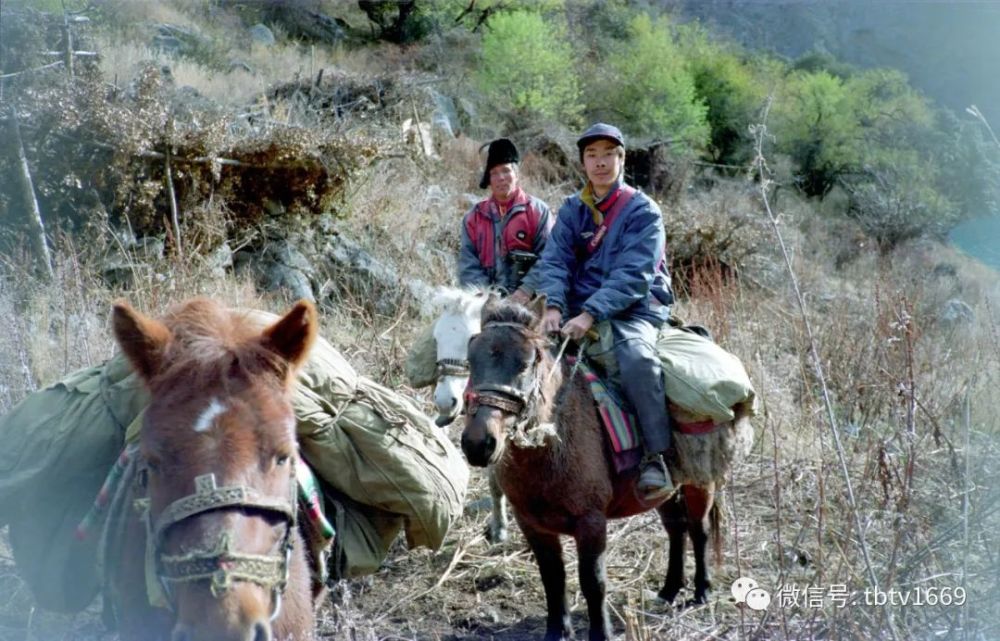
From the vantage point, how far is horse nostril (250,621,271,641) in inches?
69.6

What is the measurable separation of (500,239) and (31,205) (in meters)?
5.93

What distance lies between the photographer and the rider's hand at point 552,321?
4.09 meters

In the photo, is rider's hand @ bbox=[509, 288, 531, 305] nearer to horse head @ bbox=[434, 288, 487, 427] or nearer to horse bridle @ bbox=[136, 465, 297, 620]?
horse head @ bbox=[434, 288, 487, 427]

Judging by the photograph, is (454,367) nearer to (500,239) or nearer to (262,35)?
(500,239)

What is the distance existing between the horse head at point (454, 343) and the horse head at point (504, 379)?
79 cm

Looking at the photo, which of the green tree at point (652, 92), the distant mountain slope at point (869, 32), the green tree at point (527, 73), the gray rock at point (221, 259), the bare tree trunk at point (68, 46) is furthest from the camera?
the green tree at point (652, 92)

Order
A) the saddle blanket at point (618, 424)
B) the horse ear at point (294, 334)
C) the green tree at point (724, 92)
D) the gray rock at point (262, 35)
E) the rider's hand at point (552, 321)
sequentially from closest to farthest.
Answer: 1. the horse ear at point (294, 334)
2. the rider's hand at point (552, 321)
3. the saddle blanket at point (618, 424)
4. the gray rock at point (262, 35)
5. the green tree at point (724, 92)

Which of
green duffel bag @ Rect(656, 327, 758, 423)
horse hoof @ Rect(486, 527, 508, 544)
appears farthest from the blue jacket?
horse hoof @ Rect(486, 527, 508, 544)

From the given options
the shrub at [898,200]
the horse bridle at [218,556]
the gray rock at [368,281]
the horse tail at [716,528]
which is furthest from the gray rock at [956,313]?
the horse bridle at [218,556]

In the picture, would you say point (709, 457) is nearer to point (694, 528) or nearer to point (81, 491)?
point (694, 528)

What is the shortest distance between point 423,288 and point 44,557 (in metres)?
8.09

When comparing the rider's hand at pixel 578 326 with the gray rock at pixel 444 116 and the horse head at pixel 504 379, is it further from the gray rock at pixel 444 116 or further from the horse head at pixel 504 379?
Answer: the gray rock at pixel 444 116

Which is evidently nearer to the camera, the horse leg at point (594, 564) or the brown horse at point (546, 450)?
the brown horse at point (546, 450)

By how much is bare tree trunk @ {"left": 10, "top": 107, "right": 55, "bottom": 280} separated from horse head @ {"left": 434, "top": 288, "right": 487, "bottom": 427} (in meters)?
5.92
